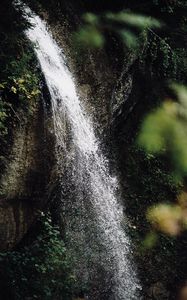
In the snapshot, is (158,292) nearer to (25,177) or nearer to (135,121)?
(135,121)

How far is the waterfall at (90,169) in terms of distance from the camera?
6.87 m

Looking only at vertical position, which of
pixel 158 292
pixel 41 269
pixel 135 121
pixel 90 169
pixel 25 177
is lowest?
pixel 41 269

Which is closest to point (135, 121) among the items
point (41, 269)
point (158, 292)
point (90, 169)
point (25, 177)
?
point (90, 169)

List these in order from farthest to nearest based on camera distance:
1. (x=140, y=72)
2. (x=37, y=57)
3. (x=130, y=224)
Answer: (x=140, y=72), (x=130, y=224), (x=37, y=57)

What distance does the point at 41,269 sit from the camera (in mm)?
5633

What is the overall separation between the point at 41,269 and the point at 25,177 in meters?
1.14

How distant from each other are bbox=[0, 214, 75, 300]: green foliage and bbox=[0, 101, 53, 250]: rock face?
20 cm

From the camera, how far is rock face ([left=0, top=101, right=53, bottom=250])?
541 centimetres

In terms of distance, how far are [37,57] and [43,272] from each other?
283 centimetres

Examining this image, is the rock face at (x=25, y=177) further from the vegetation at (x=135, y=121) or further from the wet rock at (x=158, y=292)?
the wet rock at (x=158, y=292)

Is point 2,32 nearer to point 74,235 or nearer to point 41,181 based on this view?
point 41,181

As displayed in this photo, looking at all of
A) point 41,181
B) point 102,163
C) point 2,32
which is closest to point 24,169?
point 41,181

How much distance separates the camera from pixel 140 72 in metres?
9.54

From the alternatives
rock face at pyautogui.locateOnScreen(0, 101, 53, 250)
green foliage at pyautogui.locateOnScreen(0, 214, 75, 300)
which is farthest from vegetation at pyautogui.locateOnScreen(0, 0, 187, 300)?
rock face at pyautogui.locateOnScreen(0, 101, 53, 250)
